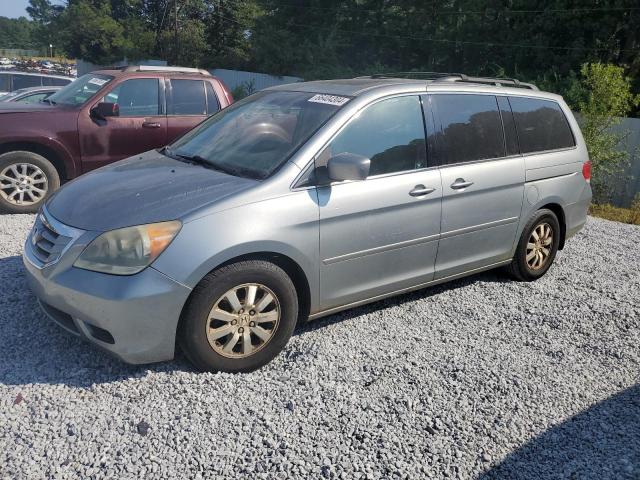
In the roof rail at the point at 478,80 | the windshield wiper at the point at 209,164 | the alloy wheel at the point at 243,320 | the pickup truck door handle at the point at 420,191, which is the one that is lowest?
the alloy wheel at the point at 243,320

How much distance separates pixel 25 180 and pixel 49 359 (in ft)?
12.6

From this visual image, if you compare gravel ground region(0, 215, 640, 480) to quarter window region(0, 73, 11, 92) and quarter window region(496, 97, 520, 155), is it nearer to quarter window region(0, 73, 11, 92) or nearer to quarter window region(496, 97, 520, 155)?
quarter window region(496, 97, 520, 155)

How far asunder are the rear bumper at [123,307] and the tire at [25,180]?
385cm

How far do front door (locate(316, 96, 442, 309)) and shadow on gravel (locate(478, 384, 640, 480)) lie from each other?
1469 millimetres

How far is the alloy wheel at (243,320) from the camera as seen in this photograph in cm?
336

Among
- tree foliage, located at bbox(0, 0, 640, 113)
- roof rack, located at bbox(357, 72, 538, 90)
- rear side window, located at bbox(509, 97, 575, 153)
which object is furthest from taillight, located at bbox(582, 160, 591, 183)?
tree foliage, located at bbox(0, 0, 640, 113)

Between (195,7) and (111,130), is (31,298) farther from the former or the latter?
(195,7)

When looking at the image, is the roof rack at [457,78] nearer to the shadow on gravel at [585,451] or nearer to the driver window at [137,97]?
the shadow on gravel at [585,451]

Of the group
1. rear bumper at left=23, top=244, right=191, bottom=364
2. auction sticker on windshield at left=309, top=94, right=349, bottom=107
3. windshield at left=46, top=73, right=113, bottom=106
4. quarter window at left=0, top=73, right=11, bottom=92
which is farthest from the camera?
quarter window at left=0, top=73, right=11, bottom=92

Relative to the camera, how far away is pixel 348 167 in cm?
358

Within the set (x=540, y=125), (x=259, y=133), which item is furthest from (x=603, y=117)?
(x=259, y=133)

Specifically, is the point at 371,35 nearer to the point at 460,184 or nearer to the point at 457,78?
the point at 457,78

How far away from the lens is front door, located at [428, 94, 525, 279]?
4426 mm

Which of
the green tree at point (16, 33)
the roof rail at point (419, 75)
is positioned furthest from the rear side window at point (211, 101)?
the green tree at point (16, 33)
